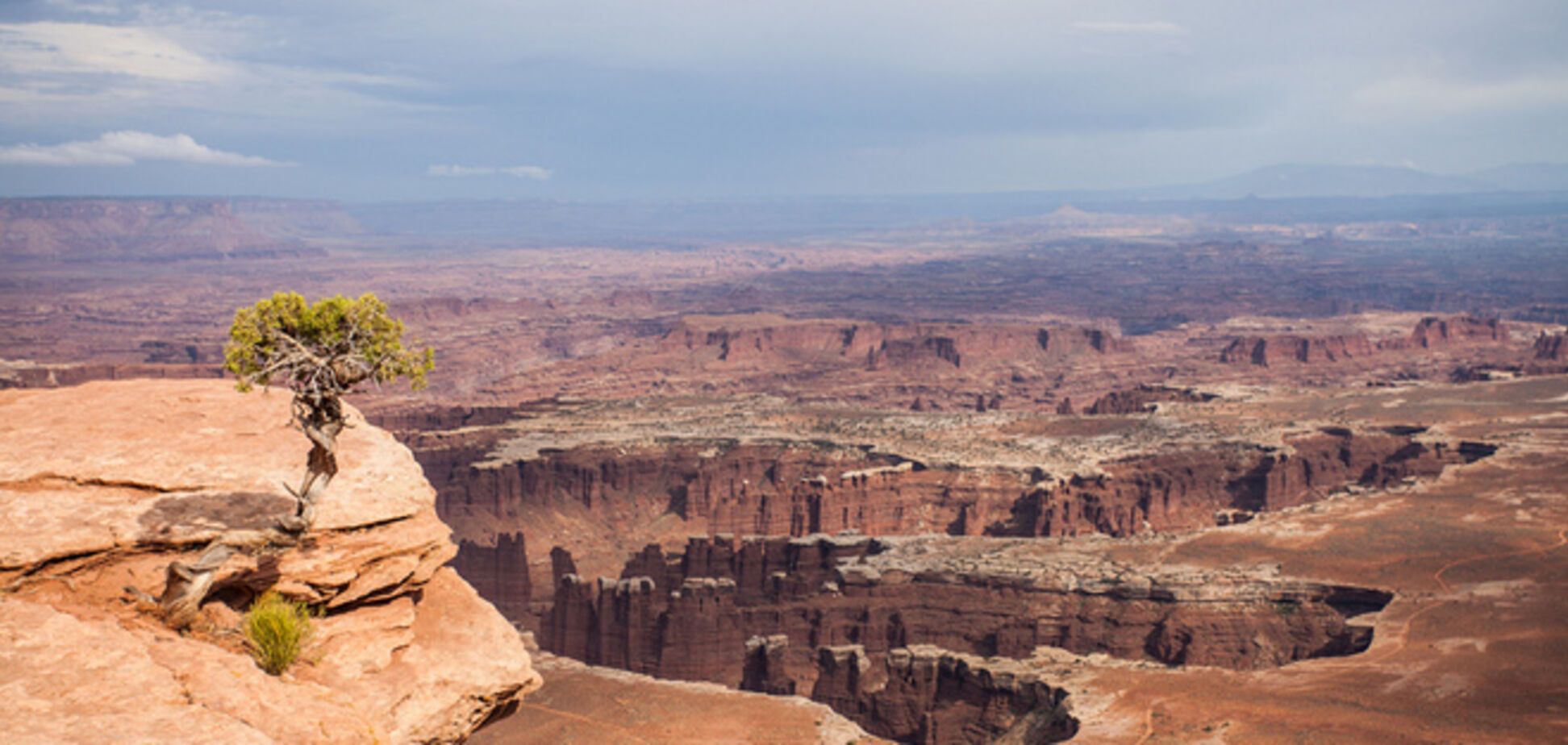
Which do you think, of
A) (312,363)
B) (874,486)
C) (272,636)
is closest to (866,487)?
(874,486)

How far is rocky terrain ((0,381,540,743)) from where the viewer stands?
39.8 feet

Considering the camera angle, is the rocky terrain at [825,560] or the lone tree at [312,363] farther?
the lone tree at [312,363]

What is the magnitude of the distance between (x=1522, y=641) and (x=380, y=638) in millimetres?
33477

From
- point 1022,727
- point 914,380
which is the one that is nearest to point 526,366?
point 914,380

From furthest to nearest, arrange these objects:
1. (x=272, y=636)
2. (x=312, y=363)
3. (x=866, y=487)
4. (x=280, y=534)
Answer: (x=866, y=487)
(x=312, y=363)
(x=280, y=534)
(x=272, y=636)

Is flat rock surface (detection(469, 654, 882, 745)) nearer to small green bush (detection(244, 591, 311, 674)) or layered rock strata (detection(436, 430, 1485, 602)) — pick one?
small green bush (detection(244, 591, 311, 674))

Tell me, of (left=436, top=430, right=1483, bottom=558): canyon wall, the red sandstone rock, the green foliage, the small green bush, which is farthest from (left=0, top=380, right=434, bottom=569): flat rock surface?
the red sandstone rock

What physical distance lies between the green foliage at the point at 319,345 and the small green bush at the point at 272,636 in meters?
2.62

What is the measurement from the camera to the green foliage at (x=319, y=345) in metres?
15.9

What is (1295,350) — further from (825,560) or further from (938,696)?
(938,696)

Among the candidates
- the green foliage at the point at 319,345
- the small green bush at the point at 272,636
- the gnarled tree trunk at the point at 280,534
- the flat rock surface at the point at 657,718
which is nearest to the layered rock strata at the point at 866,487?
the flat rock surface at the point at 657,718

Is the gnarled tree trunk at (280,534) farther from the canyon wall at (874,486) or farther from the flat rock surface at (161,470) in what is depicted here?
the canyon wall at (874,486)

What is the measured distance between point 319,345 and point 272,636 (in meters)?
3.73

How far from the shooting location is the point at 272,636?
14438mm
